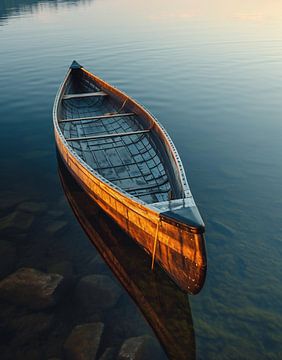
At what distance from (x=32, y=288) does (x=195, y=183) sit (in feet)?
26.1

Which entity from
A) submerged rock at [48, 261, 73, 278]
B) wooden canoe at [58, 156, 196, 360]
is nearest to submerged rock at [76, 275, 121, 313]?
wooden canoe at [58, 156, 196, 360]

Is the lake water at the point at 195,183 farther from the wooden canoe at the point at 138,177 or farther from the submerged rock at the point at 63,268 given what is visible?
the wooden canoe at the point at 138,177

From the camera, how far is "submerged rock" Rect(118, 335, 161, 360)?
695 centimetres

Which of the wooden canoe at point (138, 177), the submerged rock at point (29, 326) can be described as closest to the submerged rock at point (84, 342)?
the submerged rock at point (29, 326)

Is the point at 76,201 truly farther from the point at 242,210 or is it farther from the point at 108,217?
the point at 242,210

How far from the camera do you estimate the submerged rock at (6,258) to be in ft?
30.9

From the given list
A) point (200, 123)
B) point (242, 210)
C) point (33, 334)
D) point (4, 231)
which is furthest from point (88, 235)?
point (200, 123)

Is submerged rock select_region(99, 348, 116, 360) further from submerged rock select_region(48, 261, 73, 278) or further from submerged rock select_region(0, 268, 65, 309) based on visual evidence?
submerged rock select_region(48, 261, 73, 278)

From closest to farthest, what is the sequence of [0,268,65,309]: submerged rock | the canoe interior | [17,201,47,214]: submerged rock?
[0,268,65,309]: submerged rock
the canoe interior
[17,201,47,214]: submerged rock

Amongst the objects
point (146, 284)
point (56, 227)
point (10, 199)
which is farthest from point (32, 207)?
point (146, 284)

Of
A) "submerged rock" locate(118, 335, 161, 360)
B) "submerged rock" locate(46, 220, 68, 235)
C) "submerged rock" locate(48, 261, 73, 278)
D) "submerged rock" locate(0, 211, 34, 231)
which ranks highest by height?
"submerged rock" locate(0, 211, 34, 231)

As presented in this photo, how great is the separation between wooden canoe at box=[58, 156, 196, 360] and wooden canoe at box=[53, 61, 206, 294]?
0.61m

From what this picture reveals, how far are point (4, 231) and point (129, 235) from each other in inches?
183

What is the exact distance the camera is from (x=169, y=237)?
25.0ft
